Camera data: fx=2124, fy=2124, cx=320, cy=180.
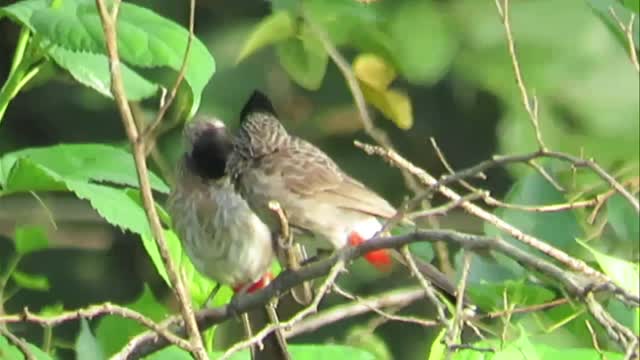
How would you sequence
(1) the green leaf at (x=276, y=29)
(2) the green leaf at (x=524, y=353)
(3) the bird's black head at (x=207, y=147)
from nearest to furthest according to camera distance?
(2) the green leaf at (x=524, y=353) → (1) the green leaf at (x=276, y=29) → (3) the bird's black head at (x=207, y=147)

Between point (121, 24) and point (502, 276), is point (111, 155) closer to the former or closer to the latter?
point (121, 24)

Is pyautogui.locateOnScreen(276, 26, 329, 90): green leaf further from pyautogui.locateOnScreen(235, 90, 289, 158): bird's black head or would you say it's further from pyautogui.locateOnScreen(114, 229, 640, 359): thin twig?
pyautogui.locateOnScreen(114, 229, 640, 359): thin twig

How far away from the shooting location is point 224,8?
5.09 m

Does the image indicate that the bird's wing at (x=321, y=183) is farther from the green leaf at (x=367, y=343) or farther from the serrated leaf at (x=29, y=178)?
the serrated leaf at (x=29, y=178)

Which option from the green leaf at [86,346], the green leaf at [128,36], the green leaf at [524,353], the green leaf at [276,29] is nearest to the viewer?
the green leaf at [524,353]

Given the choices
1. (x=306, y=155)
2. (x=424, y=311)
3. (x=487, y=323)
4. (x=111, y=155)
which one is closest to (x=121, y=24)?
(x=111, y=155)

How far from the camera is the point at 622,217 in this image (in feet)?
10.6

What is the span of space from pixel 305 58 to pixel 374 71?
143 mm

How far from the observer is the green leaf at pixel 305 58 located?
11.1ft

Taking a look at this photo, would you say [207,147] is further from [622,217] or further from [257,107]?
[622,217]

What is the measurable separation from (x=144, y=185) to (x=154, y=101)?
255cm

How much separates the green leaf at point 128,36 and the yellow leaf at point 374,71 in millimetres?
933

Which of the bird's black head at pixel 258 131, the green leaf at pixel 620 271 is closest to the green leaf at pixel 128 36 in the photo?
the green leaf at pixel 620 271

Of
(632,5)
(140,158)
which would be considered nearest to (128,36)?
(140,158)
